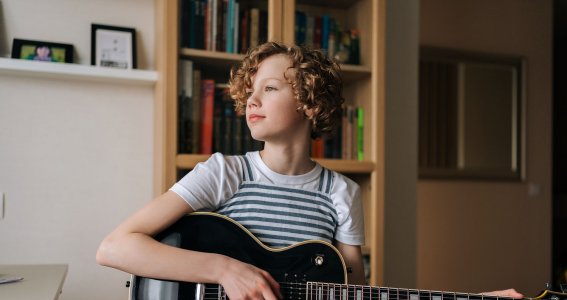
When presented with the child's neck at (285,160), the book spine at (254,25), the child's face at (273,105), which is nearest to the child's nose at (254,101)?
the child's face at (273,105)

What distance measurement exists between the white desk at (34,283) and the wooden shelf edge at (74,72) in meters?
0.73

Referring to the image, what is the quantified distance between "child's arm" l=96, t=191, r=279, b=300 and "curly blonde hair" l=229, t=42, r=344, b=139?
397mm

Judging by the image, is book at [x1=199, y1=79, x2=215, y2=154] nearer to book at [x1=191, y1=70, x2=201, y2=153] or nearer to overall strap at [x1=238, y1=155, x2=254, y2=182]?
book at [x1=191, y1=70, x2=201, y2=153]

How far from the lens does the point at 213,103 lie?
204 centimetres

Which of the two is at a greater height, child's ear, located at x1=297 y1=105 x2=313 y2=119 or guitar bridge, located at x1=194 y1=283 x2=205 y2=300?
child's ear, located at x1=297 y1=105 x2=313 y2=119

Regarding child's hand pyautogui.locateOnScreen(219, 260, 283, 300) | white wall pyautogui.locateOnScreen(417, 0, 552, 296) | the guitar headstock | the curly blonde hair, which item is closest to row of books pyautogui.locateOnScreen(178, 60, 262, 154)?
the curly blonde hair

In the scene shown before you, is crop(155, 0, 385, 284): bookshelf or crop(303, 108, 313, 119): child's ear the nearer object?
crop(303, 108, 313, 119): child's ear

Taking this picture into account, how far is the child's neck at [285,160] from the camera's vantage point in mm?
1294

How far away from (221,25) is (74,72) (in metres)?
0.57

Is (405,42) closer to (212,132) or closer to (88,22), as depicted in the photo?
(212,132)

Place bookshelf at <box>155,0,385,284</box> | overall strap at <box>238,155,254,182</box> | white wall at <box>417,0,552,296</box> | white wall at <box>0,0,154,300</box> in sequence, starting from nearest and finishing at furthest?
1. overall strap at <box>238,155,254,182</box>
2. bookshelf at <box>155,0,385,284</box>
3. white wall at <box>0,0,154,300</box>
4. white wall at <box>417,0,552,296</box>

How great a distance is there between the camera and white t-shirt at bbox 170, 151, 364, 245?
120 cm

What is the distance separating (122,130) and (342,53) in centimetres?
96

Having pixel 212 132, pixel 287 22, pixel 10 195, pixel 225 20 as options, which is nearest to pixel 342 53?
pixel 287 22
